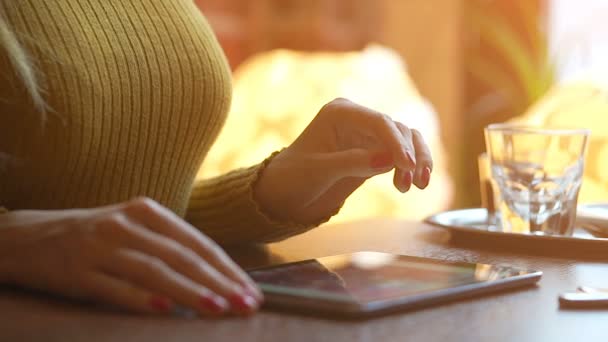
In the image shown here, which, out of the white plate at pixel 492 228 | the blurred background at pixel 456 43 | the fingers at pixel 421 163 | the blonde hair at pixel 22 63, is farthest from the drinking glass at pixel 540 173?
the blurred background at pixel 456 43

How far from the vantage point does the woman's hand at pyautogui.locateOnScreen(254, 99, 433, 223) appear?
76 centimetres

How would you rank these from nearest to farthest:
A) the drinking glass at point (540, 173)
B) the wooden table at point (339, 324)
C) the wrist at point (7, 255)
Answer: the wooden table at point (339, 324), the wrist at point (7, 255), the drinking glass at point (540, 173)

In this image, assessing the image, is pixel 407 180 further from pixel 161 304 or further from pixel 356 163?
pixel 161 304

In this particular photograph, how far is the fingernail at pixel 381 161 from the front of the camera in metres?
0.76

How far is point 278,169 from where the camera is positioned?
2.90 ft

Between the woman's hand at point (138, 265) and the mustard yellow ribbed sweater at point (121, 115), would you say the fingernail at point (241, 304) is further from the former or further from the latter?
the mustard yellow ribbed sweater at point (121, 115)

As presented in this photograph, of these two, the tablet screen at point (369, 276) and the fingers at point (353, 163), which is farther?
the fingers at point (353, 163)

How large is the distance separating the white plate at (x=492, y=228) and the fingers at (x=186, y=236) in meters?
0.38

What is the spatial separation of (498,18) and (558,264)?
1.90 meters

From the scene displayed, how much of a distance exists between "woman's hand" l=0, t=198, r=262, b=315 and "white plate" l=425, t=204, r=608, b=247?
37cm

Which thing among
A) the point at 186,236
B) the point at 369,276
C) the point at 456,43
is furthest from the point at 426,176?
the point at 456,43

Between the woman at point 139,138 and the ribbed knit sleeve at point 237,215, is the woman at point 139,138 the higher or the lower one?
the higher one

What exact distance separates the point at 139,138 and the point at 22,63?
0.57 feet

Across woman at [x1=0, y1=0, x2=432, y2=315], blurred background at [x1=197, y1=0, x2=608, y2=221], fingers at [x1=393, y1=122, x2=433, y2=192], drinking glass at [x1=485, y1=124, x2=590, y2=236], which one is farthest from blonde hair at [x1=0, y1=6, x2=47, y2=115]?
blurred background at [x1=197, y1=0, x2=608, y2=221]
